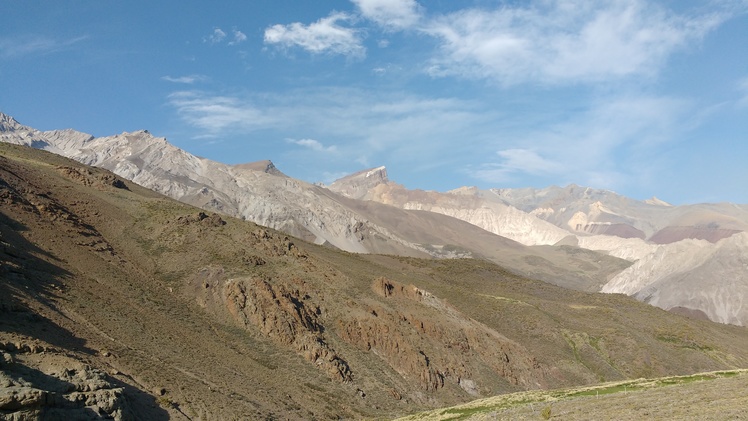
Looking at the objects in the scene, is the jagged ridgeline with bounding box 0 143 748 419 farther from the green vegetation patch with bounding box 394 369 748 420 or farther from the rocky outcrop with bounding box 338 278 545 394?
the green vegetation patch with bounding box 394 369 748 420

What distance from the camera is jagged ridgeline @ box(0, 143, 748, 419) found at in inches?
1401

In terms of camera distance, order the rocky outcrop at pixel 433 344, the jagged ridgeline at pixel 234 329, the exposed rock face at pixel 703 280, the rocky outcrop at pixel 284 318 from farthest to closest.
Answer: the exposed rock face at pixel 703 280, the rocky outcrop at pixel 433 344, the rocky outcrop at pixel 284 318, the jagged ridgeline at pixel 234 329

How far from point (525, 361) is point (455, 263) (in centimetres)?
5956

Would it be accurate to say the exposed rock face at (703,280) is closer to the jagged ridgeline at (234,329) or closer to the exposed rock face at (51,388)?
the jagged ridgeline at (234,329)

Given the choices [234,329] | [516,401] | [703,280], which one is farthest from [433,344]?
[703,280]

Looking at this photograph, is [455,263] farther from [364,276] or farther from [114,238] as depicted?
[114,238]

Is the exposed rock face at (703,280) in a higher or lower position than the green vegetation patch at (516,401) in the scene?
higher

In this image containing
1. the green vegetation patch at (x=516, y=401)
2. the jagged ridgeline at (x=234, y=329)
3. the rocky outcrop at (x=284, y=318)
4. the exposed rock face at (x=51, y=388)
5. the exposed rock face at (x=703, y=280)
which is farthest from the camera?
the exposed rock face at (x=703, y=280)

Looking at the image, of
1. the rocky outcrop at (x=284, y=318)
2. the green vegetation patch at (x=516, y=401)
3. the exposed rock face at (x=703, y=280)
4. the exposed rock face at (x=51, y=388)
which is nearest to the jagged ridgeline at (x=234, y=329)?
the exposed rock face at (x=51, y=388)

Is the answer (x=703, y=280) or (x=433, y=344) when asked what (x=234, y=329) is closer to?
(x=433, y=344)

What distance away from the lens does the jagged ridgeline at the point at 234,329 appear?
117 feet

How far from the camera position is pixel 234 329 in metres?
54.7

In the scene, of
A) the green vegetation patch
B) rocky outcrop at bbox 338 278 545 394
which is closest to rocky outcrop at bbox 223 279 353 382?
rocky outcrop at bbox 338 278 545 394

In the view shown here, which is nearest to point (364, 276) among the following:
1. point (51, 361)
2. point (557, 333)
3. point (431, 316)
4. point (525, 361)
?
point (431, 316)
